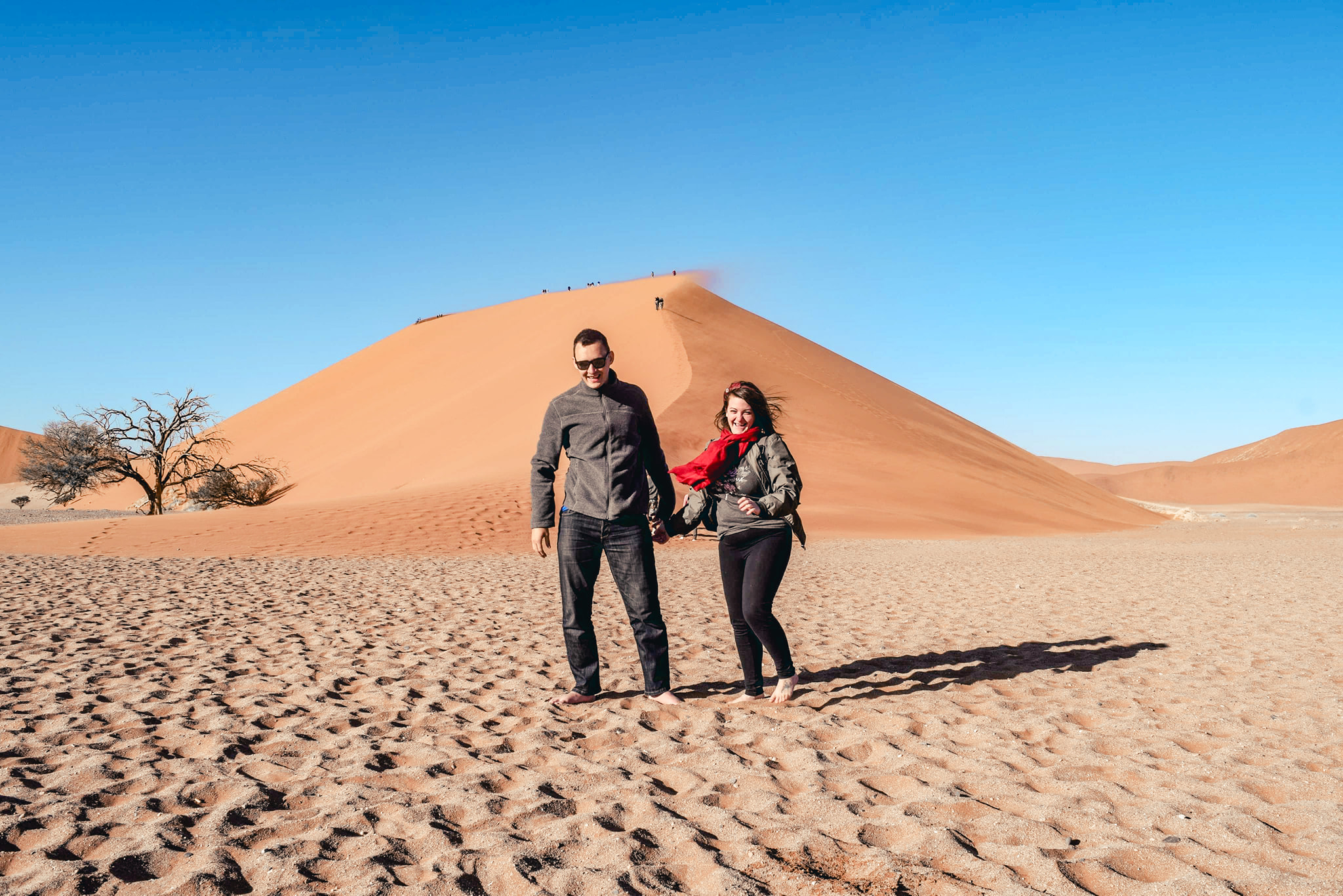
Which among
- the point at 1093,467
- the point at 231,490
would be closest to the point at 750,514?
the point at 231,490

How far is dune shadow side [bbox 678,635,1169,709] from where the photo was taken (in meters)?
4.93

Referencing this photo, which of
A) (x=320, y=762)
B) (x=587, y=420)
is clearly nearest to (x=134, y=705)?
(x=320, y=762)

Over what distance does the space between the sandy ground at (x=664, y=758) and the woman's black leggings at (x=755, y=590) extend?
263 mm

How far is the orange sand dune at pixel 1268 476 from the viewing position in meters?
79.0

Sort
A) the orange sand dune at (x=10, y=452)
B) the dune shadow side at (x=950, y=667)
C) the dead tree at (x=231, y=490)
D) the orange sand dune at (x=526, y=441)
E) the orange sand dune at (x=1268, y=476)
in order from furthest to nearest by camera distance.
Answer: the orange sand dune at (x=10, y=452)
the orange sand dune at (x=1268, y=476)
the dead tree at (x=231, y=490)
the orange sand dune at (x=526, y=441)
the dune shadow side at (x=950, y=667)

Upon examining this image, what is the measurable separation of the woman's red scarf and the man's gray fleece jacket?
0.13 m

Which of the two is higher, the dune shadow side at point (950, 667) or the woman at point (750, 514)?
the woman at point (750, 514)

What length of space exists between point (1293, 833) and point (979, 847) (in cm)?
109

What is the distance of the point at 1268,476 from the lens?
85.1m

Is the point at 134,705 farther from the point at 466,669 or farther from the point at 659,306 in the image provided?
the point at 659,306

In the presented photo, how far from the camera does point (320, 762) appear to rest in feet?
11.5

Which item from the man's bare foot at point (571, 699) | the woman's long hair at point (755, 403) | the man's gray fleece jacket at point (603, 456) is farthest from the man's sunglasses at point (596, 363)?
the man's bare foot at point (571, 699)

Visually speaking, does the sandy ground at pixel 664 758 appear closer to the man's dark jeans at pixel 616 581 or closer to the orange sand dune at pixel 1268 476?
the man's dark jeans at pixel 616 581

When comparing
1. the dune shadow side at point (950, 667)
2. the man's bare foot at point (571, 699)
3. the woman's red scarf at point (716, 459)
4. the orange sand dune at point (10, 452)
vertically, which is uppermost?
the orange sand dune at point (10, 452)
